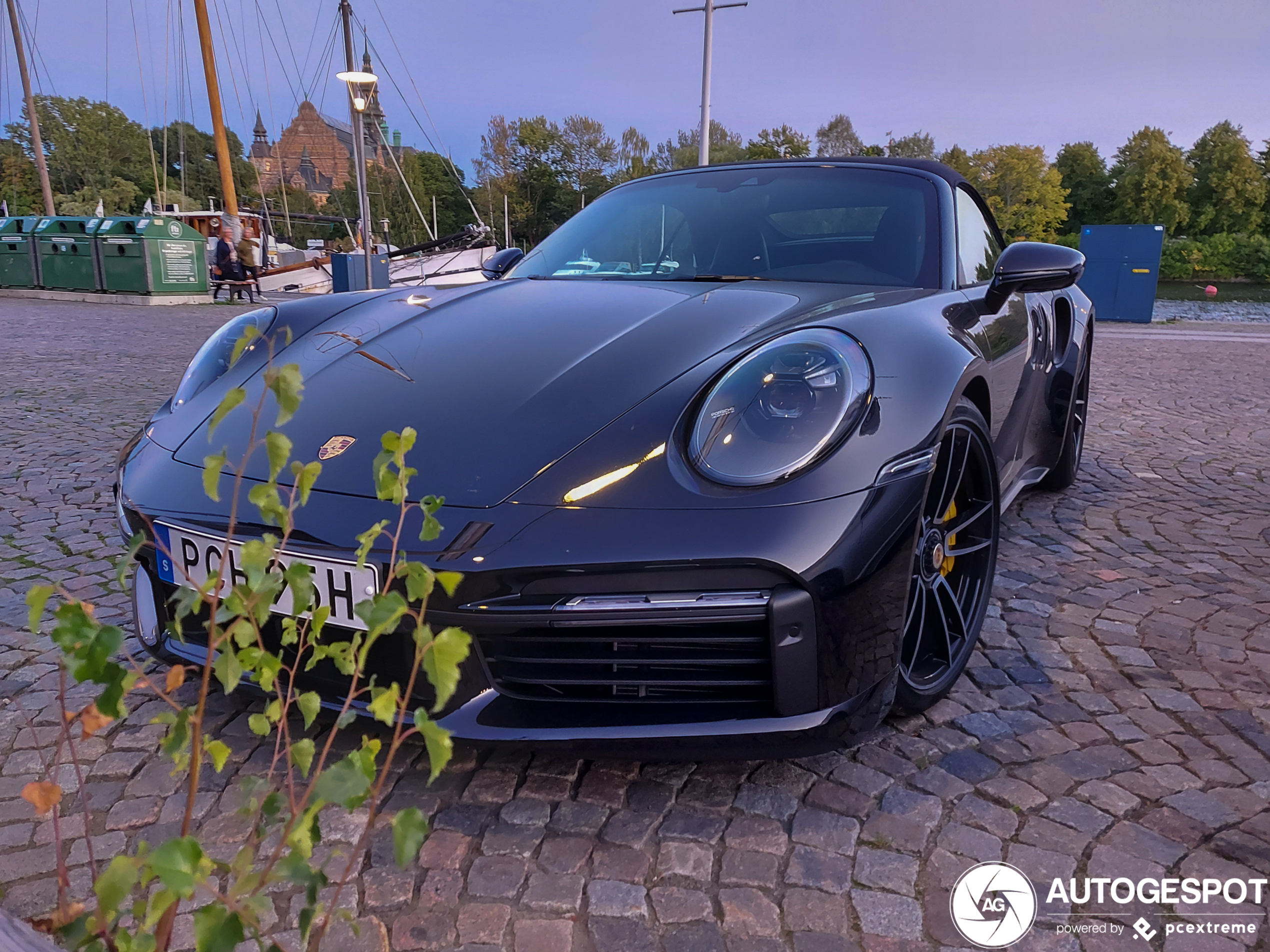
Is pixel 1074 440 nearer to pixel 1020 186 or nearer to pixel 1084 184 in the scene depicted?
pixel 1020 186

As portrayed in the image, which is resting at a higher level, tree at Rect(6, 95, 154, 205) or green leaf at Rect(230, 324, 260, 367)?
tree at Rect(6, 95, 154, 205)

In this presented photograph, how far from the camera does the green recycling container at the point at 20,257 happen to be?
63.3ft

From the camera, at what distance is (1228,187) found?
5594 centimetres

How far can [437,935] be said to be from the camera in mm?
1394

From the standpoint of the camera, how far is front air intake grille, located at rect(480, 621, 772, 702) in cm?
150

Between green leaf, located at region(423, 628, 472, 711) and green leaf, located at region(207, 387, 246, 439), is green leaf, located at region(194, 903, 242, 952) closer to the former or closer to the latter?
green leaf, located at region(423, 628, 472, 711)

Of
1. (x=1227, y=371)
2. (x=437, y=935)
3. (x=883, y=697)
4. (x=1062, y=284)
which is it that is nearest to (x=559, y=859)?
(x=437, y=935)

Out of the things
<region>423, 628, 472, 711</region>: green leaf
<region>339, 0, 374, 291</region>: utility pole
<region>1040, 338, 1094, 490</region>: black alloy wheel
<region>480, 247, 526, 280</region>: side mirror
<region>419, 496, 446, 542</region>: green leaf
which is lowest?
<region>1040, 338, 1094, 490</region>: black alloy wheel

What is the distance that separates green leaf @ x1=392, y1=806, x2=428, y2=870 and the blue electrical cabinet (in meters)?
15.9

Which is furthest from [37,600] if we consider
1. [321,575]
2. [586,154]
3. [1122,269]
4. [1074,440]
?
[586,154]

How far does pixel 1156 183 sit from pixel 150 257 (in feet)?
197

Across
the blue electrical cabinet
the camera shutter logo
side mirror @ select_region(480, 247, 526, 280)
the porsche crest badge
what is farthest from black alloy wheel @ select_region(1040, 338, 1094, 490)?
the blue electrical cabinet

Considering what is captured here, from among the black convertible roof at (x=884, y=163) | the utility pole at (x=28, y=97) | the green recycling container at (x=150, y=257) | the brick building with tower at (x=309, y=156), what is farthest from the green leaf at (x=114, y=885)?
the brick building with tower at (x=309, y=156)

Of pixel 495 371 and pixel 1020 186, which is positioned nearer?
pixel 495 371
